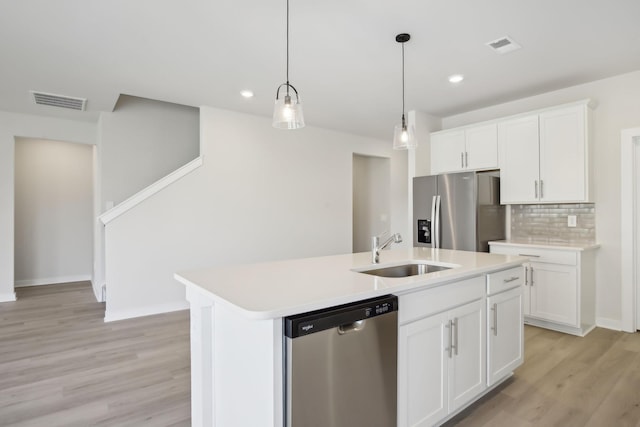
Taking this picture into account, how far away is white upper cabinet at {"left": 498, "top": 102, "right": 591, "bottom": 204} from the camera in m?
3.46

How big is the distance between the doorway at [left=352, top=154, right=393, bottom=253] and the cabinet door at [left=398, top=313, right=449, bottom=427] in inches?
206

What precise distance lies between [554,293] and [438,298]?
2.37 metres

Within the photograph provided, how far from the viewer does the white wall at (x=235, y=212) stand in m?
4.02

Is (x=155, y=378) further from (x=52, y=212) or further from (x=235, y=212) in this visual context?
(x=52, y=212)

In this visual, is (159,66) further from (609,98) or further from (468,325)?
→ (609,98)

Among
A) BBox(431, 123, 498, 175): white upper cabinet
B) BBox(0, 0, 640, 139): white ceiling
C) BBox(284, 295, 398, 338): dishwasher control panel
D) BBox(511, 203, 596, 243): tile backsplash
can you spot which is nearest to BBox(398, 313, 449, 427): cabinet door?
BBox(284, 295, 398, 338): dishwasher control panel

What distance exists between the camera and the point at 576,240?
3.74 metres

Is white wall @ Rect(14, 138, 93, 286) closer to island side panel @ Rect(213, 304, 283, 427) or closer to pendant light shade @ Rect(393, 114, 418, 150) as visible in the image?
island side panel @ Rect(213, 304, 283, 427)

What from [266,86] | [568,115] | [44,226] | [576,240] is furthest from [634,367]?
[44,226]

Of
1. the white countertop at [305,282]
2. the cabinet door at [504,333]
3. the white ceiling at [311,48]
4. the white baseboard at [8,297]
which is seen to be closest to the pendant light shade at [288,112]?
the white ceiling at [311,48]

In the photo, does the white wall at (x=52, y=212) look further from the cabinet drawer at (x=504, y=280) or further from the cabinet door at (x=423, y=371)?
the cabinet drawer at (x=504, y=280)

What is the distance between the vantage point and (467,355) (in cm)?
200

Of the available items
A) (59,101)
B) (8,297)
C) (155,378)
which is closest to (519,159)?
(155,378)

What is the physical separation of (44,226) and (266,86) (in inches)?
190
